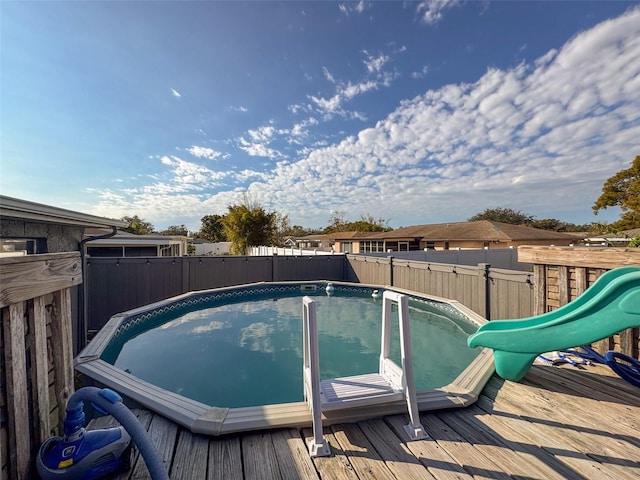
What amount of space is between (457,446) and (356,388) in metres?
0.69

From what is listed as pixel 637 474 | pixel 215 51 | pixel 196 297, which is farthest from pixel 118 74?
pixel 637 474

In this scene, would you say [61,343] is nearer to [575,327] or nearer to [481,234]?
[575,327]

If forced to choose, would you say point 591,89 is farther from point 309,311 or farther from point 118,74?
point 118,74

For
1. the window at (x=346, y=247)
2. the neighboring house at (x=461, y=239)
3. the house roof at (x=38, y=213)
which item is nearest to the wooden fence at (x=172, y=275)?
the house roof at (x=38, y=213)

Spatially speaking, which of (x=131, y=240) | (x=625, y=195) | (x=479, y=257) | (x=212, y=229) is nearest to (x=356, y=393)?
(x=131, y=240)

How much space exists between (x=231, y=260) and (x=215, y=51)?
19.8ft

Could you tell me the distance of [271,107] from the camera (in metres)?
9.64

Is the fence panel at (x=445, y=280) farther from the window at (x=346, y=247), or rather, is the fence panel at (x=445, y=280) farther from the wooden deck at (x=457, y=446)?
the window at (x=346, y=247)

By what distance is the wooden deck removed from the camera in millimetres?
1495

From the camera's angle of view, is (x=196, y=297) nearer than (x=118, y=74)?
No

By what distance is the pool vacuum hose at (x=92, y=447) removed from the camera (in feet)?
3.94

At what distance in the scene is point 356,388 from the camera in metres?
2.00

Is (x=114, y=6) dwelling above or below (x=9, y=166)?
above

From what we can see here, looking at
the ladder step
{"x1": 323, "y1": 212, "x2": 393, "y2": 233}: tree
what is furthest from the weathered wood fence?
{"x1": 323, "y1": 212, "x2": 393, "y2": 233}: tree
